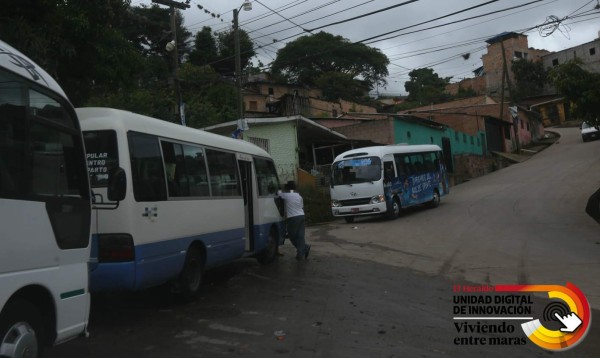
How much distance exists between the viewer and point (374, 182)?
61.5 ft

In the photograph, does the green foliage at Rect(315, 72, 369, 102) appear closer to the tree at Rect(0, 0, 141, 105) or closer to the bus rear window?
the tree at Rect(0, 0, 141, 105)

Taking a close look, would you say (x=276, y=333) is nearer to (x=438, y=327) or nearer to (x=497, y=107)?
(x=438, y=327)

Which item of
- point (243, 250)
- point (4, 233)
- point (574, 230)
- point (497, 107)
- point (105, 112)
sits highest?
point (497, 107)

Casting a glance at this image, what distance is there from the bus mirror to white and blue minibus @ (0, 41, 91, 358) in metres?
0.51

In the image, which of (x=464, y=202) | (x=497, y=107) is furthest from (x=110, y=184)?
(x=497, y=107)

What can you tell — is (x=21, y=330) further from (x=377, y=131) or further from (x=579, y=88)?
(x=377, y=131)

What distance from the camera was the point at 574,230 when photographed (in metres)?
13.8

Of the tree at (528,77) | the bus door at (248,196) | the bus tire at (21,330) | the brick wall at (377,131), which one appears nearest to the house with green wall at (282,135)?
the brick wall at (377,131)

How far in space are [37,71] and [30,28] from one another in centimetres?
329

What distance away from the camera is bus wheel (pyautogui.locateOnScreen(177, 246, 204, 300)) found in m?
7.18

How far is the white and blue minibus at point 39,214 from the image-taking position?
3764mm

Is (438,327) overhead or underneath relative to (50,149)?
underneath

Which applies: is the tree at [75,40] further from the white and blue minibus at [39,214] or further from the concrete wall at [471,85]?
the concrete wall at [471,85]

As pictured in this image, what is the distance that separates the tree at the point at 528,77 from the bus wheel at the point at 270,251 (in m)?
62.3
